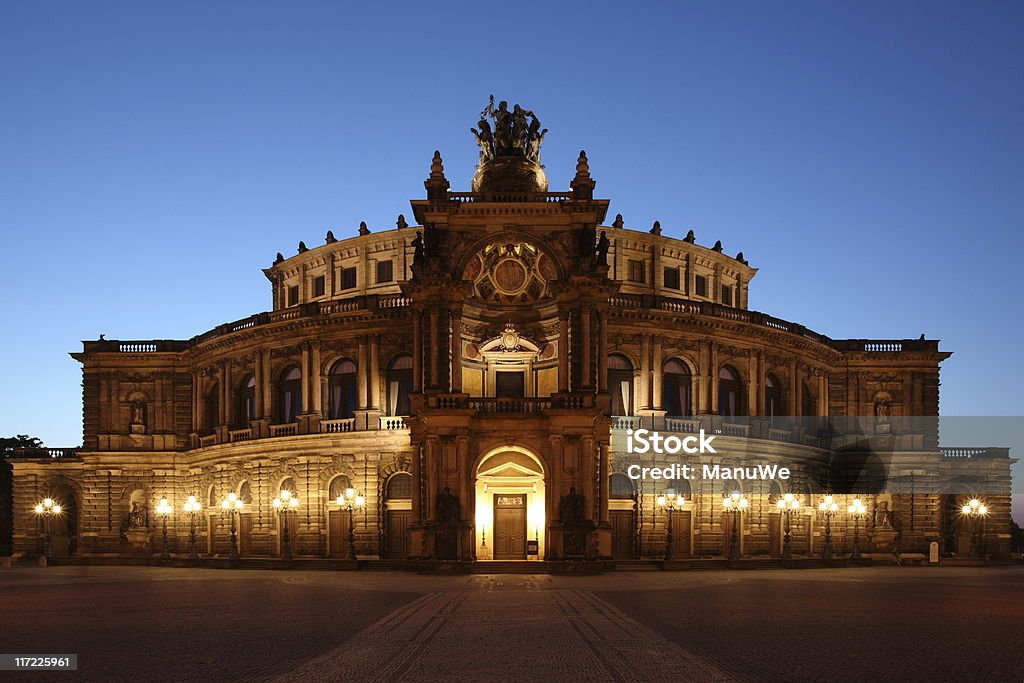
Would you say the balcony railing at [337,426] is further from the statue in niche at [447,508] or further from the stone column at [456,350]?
the statue in niche at [447,508]

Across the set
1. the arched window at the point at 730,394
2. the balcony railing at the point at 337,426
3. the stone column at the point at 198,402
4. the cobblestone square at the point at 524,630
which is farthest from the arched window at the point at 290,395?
the arched window at the point at 730,394

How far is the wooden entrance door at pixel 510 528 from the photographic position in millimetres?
56469

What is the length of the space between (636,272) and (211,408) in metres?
31.8

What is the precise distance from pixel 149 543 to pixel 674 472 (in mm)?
36967

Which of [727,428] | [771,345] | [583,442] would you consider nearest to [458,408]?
[583,442]

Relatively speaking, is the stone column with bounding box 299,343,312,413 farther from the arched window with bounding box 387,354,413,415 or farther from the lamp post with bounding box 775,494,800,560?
the lamp post with bounding box 775,494,800,560

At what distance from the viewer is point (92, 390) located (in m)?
75.1

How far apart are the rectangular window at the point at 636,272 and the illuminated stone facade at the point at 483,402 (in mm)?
155

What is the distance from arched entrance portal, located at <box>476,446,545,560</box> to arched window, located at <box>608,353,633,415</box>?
8.73m

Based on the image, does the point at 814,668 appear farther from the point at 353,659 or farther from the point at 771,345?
the point at 771,345

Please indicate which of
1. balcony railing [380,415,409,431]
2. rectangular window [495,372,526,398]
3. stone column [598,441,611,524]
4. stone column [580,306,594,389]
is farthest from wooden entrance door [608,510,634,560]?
balcony railing [380,415,409,431]

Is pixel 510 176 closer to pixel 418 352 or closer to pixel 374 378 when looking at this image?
pixel 418 352

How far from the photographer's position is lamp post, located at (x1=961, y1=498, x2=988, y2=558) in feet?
230

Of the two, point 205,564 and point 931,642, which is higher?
point 931,642
